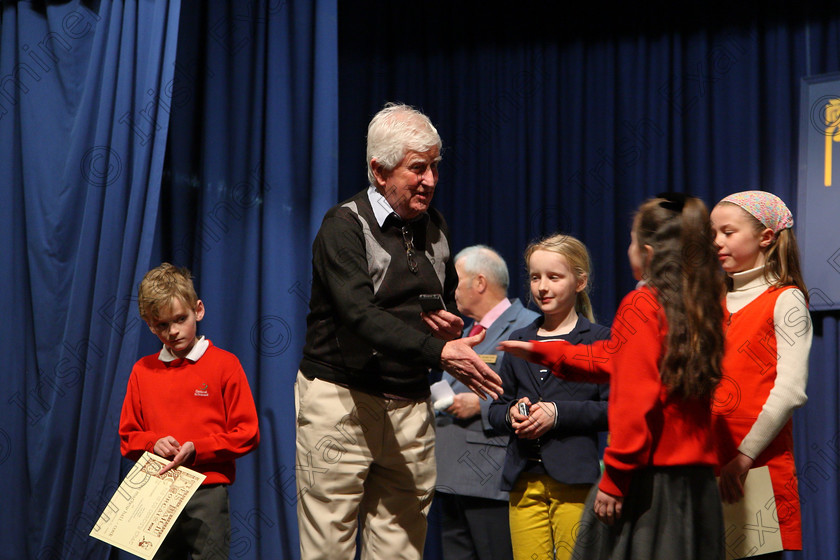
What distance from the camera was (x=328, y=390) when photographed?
7.24ft

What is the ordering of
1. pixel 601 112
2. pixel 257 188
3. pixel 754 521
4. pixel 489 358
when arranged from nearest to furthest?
1. pixel 754 521
2. pixel 489 358
3. pixel 257 188
4. pixel 601 112

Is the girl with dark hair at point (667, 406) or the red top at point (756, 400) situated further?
the red top at point (756, 400)

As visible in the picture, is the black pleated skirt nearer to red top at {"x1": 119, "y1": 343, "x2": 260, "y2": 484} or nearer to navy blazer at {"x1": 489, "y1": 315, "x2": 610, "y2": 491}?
navy blazer at {"x1": 489, "y1": 315, "x2": 610, "y2": 491}

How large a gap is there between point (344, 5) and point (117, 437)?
2.77 meters

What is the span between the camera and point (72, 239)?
3877 mm

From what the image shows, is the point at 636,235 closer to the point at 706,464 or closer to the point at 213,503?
the point at 706,464

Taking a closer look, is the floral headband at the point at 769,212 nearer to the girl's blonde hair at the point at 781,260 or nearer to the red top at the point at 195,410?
the girl's blonde hair at the point at 781,260

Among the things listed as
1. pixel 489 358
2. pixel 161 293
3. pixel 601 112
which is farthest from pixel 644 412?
pixel 601 112

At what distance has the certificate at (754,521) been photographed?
2.15m

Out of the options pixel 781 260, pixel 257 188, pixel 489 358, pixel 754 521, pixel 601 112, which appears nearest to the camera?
pixel 754 521

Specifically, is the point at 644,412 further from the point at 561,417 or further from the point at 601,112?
the point at 601,112

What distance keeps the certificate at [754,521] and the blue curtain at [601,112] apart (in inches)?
68.5

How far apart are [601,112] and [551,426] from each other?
2288mm

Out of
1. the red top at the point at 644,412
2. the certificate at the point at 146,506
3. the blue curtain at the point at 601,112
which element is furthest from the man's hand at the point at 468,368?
the blue curtain at the point at 601,112
